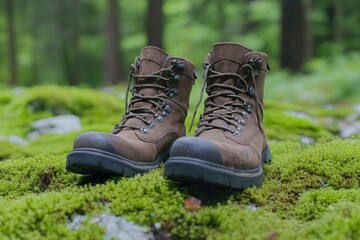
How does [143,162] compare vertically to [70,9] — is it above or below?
above

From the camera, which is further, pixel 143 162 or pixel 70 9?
pixel 70 9

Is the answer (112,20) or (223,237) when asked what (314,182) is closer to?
(223,237)

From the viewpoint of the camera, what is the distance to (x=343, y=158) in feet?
8.48

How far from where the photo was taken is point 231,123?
240 centimetres

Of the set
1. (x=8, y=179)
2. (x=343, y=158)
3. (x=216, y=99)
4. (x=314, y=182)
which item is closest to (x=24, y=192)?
(x=8, y=179)

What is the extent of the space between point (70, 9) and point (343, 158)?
913 inches

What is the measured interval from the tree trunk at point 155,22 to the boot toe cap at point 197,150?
9561 mm

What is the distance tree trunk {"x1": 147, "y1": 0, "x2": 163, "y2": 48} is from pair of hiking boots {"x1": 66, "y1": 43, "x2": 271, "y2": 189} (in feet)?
28.9

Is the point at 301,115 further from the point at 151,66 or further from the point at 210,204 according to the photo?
the point at 210,204

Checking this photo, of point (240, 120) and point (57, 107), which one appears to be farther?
point (57, 107)

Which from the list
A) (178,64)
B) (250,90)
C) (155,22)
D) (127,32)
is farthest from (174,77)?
(127,32)

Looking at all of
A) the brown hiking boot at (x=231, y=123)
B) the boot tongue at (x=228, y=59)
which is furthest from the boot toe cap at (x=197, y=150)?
the boot tongue at (x=228, y=59)

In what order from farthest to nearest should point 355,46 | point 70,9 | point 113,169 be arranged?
point 70,9 < point 355,46 < point 113,169

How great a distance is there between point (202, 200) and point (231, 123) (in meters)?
0.51
